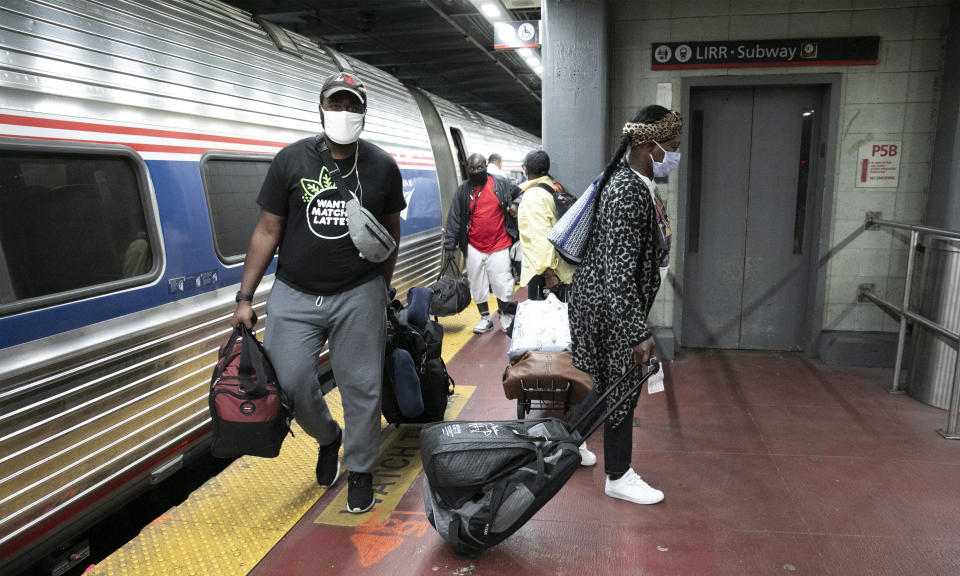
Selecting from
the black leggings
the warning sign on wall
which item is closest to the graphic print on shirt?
the black leggings

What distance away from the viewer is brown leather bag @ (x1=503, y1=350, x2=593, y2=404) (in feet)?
11.6

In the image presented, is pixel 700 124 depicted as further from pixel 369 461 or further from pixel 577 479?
pixel 369 461

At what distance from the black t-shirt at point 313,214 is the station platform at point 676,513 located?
45.3 inches

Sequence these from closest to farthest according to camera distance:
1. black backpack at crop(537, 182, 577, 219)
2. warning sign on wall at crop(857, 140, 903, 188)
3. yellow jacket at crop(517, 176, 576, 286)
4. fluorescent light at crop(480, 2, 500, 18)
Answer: yellow jacket at crop(517, 176, 576, 286), black backpack at crop(537, 182, 577, 219), warning sign on wall at crop(857, 140, 903, 188), fluorescent light at crop(480, 2, 500, 18)

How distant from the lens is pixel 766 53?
495 cm

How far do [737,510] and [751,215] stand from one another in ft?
10.2

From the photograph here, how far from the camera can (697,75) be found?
5074 millimetres

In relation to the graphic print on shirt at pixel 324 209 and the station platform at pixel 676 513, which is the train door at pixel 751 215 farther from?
the graphic print on shirt at pixel 324 209

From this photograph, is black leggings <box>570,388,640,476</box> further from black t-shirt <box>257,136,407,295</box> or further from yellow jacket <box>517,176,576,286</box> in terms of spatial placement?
black t-shirt <box>257,136,407,295</box>

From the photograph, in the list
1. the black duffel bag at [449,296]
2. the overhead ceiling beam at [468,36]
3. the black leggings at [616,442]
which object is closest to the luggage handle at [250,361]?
the black leggings at [616,442]

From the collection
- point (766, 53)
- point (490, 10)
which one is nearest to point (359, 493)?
point (766, 53)

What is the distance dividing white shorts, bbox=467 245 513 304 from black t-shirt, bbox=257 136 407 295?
11.0 ft

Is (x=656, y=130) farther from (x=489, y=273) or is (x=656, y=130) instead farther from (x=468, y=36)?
(x=468, y=36)

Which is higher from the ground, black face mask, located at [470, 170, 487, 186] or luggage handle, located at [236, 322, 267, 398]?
black face mask, located at [470, 170, 487, 186]
